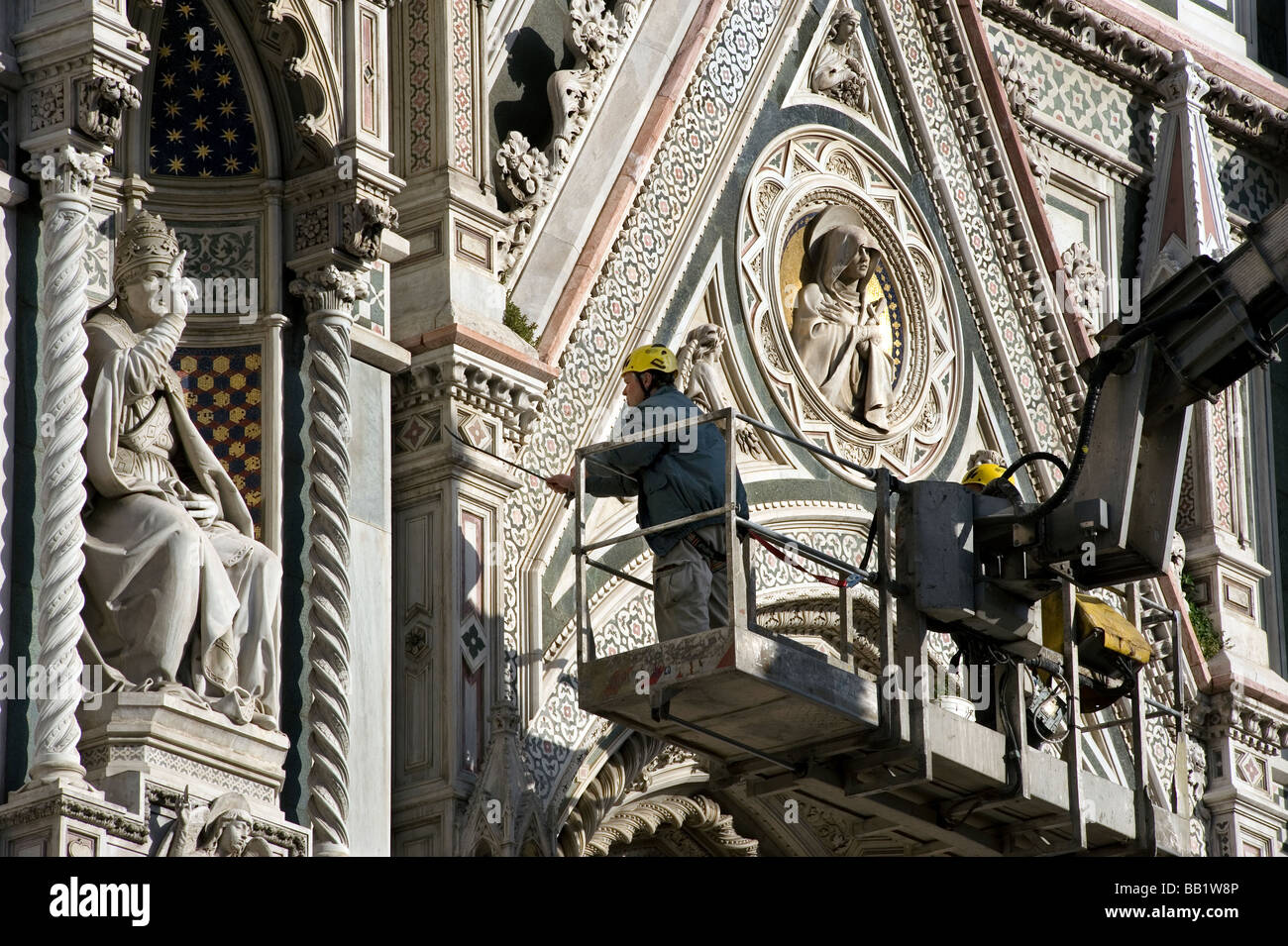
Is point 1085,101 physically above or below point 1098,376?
above

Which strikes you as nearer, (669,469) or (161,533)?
(161,533)

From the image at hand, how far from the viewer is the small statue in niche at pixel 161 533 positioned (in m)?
14.3

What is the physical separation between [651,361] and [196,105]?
263 centimetres

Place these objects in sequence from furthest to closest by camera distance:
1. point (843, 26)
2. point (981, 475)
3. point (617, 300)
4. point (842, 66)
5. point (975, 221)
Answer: point (975, 221), point (843, 26), point (842, 66), point (981, 475), point (617, 300)

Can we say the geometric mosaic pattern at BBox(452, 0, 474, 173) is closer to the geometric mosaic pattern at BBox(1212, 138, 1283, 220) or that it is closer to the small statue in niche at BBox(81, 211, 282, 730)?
the small statue in niche at BBox(81, 211, 282, 730)

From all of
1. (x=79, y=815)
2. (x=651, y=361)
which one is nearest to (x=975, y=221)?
(x=651, y=361)

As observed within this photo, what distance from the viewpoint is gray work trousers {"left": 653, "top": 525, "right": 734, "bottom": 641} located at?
15297mm

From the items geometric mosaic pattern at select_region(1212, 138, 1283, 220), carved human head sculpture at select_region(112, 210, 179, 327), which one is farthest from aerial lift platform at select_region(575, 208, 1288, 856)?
geometric mosaic pattern at select_region(1212, 138, 1283, 220)

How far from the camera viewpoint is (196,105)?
53.3 feet

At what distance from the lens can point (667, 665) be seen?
1502 centimetres

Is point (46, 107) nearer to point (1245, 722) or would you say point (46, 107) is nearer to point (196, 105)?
point (196, 105)

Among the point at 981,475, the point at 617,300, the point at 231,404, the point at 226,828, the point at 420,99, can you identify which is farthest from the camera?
the point at 981,475

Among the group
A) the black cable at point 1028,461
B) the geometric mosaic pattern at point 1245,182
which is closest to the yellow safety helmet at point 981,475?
the black cable at point 1028,461

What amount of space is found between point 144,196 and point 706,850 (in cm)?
517
